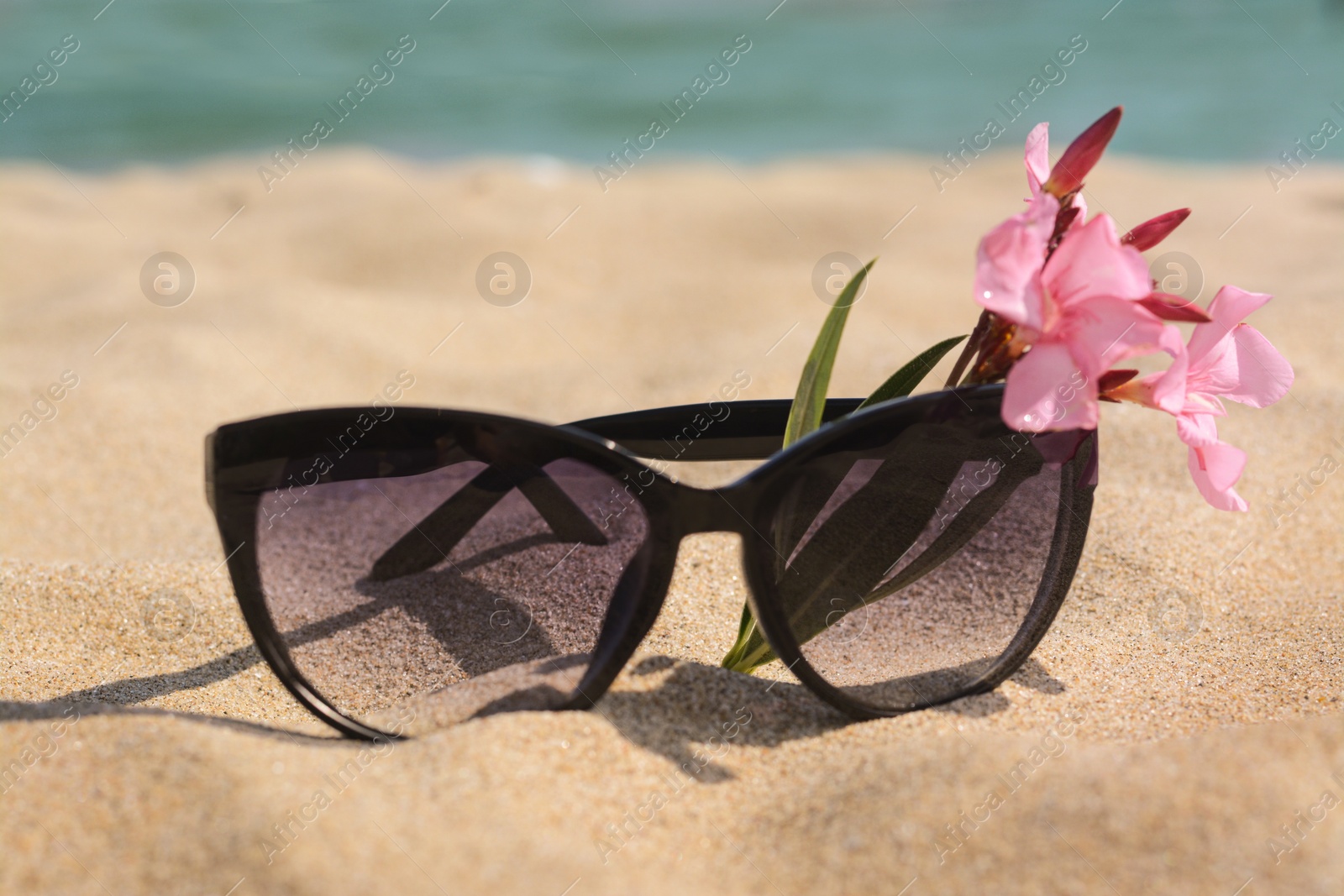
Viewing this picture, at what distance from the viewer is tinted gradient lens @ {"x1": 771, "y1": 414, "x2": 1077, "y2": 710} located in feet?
3.47

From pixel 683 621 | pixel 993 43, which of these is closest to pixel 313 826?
pixel 683 621

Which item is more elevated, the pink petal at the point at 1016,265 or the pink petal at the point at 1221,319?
the pink petal at the point at 1016,265

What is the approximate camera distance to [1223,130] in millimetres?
7922

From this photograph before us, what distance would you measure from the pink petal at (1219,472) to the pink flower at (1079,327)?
0.15 meters

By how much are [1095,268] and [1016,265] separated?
8 cm

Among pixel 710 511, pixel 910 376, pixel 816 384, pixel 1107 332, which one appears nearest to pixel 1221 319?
pixel 1107 332

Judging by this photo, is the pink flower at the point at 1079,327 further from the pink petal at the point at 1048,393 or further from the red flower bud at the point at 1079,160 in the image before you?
the red flower bud at the point at 1079,160

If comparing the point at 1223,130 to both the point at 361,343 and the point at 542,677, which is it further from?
the point at 542,677

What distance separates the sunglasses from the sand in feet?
0.24

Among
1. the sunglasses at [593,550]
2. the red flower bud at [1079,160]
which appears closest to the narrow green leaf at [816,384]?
the sunglasses at [593,550]

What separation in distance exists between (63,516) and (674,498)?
65.9 inches

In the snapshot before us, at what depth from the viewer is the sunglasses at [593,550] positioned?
103 cm

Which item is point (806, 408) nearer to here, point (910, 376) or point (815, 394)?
point (815, 394)

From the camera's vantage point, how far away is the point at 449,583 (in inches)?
45.8
